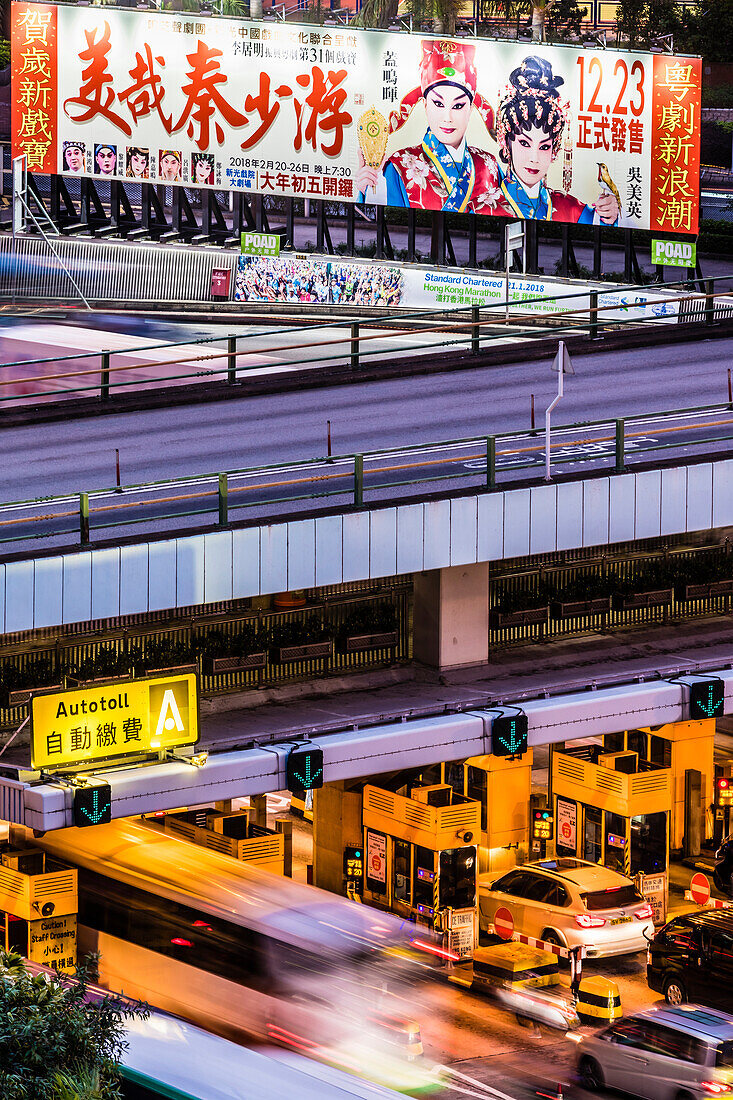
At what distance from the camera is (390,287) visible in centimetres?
5459

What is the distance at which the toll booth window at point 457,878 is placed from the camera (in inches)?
1028

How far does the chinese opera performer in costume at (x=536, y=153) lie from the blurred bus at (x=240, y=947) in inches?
1149

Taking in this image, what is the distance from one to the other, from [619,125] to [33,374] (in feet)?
52.8

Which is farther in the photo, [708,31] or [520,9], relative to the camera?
[708,31]

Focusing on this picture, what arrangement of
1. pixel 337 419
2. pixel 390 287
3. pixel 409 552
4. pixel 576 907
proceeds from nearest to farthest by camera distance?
1. pixel 409 552
2. pixel 576 907
3. pixel 337 419
4. pixel 390 287

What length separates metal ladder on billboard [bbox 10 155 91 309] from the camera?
60.7 meters

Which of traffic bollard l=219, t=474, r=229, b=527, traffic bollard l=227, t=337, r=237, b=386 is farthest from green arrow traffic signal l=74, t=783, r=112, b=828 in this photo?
traffic bollard l=227, t=337, r=237, b=386

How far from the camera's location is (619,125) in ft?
157

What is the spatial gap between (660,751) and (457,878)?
428cm

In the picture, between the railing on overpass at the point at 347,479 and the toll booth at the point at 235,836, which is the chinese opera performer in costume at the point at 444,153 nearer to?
the railing on overpass at the point at 347,479

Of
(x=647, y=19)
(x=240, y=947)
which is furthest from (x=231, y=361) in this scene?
(x=647, y=19)

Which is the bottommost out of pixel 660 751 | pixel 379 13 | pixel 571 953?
pixel 571 953

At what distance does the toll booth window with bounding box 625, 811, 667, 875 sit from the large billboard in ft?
76.2

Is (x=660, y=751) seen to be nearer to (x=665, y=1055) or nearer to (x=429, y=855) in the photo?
(x=429, y=855)
